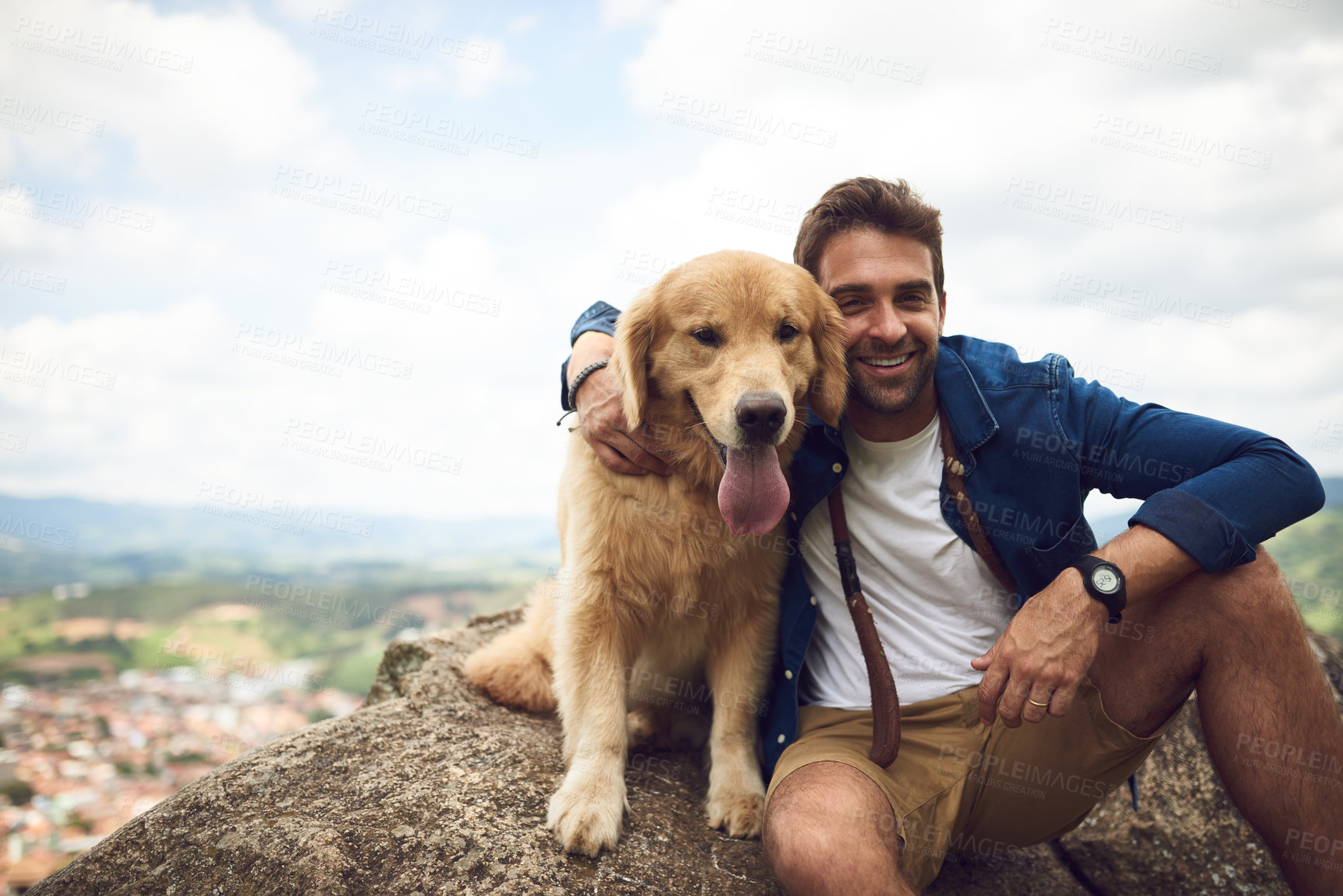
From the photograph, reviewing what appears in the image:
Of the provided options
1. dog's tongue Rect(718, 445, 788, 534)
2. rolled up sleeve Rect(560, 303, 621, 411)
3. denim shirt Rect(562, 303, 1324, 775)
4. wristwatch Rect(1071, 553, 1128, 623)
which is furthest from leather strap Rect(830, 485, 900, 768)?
rolled up sleeve Rect(560, 303, 621, 411)

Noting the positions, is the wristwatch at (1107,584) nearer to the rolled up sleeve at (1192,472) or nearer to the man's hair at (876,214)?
the rolled up sleeve at (1192,472)

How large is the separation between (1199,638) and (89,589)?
104 ft

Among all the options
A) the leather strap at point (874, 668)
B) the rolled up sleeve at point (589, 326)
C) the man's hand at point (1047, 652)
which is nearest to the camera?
the man's hand at point (1047, 652)

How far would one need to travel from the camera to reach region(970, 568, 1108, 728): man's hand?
2115 millimetres

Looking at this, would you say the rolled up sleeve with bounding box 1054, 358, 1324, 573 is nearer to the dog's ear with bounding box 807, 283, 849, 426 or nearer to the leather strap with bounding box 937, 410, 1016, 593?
the leather strap with bounding box 937, 410, 1016, 593

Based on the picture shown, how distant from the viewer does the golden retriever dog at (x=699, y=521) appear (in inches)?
103

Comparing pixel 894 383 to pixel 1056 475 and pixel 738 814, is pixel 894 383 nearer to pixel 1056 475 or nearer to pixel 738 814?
pixel 1056 475

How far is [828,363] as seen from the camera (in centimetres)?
281

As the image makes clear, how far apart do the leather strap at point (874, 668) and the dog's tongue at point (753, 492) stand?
373 mm

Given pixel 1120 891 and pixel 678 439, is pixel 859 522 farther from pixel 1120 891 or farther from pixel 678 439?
pixel 1120 891

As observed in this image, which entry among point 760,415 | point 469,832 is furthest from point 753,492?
point 469,832

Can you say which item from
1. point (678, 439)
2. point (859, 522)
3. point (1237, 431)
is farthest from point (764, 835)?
point (1237, 431)

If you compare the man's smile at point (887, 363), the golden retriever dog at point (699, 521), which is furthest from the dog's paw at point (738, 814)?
the man's smile at point (887, 363)

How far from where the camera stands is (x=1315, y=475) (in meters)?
2.37
